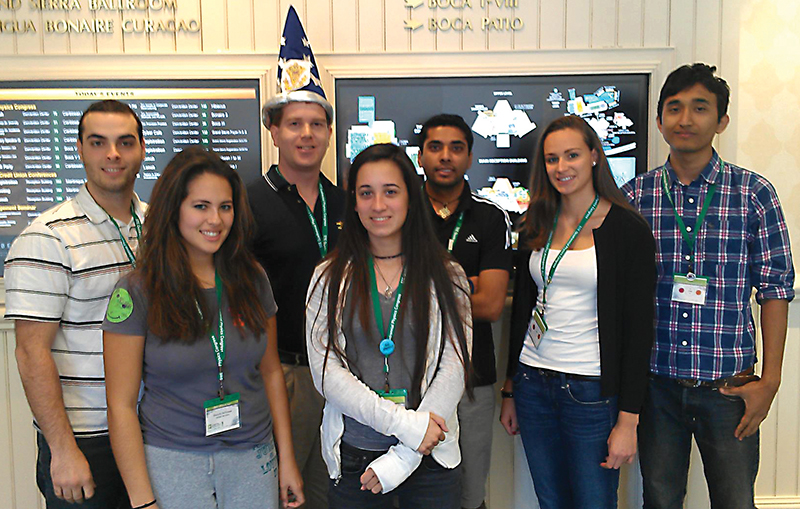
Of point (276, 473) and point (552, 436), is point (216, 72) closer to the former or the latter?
point (276, 473)

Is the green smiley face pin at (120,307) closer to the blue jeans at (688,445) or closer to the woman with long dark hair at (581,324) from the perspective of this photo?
the woman with long dark hair at (581,324)

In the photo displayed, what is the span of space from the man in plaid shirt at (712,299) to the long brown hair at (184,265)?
1417mm

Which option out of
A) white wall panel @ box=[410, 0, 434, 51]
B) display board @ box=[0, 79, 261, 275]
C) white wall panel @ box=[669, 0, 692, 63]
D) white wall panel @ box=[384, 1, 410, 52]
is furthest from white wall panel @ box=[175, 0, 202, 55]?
white wall panel @ box=[669, 0, 692, 63]

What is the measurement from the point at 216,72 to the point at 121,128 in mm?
947

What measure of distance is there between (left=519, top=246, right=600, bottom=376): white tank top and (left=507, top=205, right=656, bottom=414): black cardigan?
0.03 metres

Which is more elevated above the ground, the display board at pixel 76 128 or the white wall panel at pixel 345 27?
the white wall panel at pixel 345 27

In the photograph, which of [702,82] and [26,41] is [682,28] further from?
[26,41]

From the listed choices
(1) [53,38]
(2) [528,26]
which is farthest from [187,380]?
(2) [528,26]

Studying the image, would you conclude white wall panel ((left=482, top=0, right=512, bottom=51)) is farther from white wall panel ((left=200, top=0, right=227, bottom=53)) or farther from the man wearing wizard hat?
white wall panel ((left=200, top=0, right=227, bottom=53))

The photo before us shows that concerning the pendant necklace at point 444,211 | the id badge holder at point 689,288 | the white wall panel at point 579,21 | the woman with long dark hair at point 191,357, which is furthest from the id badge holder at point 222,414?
the white wall panel at point 579,21

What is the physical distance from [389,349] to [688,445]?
124cm

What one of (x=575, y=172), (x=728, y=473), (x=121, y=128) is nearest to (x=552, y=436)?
(x=728, y=473)

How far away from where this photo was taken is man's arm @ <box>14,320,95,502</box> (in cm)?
151

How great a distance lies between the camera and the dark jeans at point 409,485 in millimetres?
1567
